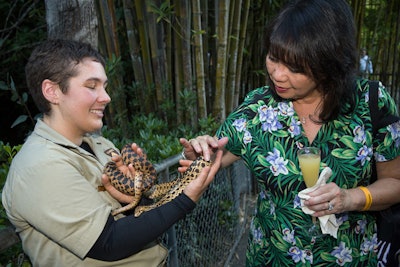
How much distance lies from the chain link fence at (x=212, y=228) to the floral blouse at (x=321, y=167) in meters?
0.76

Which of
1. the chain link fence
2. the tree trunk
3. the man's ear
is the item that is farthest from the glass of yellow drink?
the tree trunk

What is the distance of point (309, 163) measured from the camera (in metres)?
1.83

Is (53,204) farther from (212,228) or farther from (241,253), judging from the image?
(241,253)

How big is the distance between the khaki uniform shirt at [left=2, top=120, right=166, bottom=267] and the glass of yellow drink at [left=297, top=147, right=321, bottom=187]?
2.85 ft

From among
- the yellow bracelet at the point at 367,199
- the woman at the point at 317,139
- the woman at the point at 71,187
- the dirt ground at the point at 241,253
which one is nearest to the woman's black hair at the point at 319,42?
the woman at the point at 317,139

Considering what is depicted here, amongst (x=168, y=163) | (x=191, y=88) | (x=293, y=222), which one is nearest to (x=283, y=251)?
(x=293, y=222)

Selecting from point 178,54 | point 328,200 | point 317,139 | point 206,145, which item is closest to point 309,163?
point 328,200

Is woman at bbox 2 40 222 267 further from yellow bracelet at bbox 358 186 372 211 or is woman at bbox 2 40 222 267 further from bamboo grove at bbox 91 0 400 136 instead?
bamboo grove at bbox 91 0 400 136

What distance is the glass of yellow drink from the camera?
183 centimetres

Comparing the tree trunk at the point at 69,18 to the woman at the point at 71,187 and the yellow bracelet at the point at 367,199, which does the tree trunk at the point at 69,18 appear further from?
the yellow bracelet at the point at 367,199

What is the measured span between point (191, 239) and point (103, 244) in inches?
Result: 85.1

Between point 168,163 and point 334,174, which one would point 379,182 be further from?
point 168,163

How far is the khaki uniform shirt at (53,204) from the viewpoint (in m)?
1.49

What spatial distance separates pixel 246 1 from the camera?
4785mm
